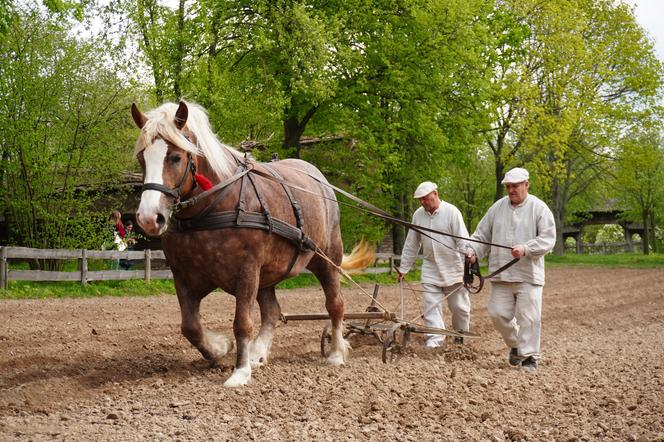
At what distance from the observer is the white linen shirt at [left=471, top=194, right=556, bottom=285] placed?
7.00m

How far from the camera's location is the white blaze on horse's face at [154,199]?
4957 millimetres

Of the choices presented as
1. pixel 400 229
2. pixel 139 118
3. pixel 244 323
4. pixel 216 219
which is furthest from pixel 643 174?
pixel 139 118

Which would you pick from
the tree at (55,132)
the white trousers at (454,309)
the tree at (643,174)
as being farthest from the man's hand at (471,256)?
the tree at (643,174)

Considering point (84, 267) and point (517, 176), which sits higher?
point (517, 176)

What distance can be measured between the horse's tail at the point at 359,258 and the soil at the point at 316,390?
0.87 meters

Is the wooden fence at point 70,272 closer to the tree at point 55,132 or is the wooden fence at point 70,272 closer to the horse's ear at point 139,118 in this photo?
the tree at point 55,132

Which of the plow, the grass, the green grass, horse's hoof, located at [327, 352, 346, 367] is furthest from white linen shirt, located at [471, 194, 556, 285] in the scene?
the green grass

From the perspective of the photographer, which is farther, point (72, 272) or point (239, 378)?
point (72, 272)

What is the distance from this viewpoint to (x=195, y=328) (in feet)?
19.6

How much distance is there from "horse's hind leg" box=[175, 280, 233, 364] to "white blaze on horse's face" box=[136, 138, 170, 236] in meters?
0.95

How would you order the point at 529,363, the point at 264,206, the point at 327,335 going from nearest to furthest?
the point at 264,206 → the point at 529,363 → the point at 327,335

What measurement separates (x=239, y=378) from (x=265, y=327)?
1398mm

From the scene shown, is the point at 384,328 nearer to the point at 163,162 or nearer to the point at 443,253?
the point at 443,253

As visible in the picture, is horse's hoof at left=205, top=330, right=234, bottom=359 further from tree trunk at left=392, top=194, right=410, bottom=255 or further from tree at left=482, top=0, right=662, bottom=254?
tree at left=482, top=0, right=662, bottom=254
